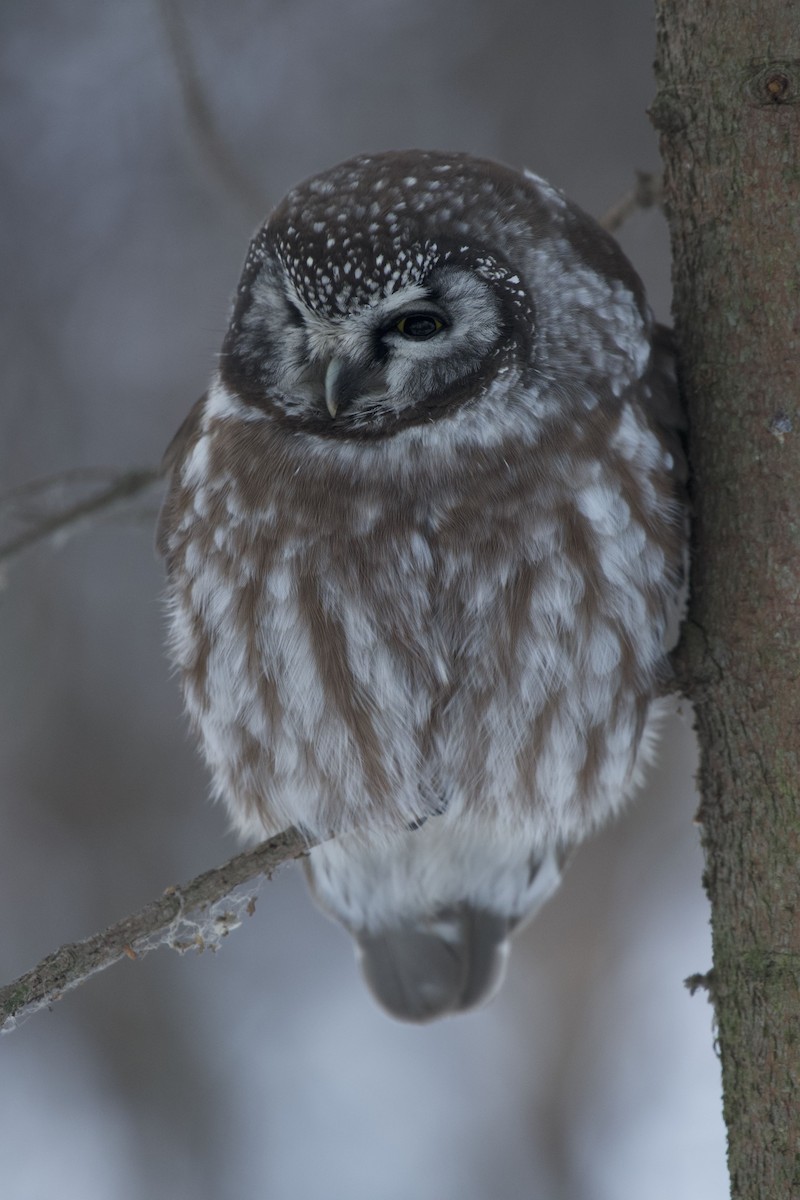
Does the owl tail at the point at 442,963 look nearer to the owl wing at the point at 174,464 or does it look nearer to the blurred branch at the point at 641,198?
the owl wing at the point at 174,464

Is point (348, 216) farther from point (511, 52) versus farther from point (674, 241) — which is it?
point (511, 52)

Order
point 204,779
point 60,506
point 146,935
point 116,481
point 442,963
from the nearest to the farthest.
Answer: point 146,935, point 116,481, point 60,506, point 442,963, point 204,779

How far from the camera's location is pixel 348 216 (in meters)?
2.39

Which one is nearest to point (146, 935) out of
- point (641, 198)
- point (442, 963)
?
point (442, 963)

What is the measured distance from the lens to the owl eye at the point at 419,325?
2.38m

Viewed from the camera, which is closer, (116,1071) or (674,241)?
(674,241)

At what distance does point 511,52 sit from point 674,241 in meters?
3.78

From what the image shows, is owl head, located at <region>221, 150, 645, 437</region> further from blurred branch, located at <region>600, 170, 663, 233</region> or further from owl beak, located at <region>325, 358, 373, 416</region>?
blurred branch, located at <region>600, 170, 663, 233</region>

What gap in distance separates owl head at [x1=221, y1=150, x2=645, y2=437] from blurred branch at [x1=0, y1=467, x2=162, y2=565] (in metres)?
0.64

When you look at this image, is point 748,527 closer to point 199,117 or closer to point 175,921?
point 175,921

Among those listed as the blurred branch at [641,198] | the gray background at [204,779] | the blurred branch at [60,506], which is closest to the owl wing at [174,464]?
the blurred branch at [60,506]

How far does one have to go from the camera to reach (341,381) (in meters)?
2.42

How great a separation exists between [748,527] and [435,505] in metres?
0.62

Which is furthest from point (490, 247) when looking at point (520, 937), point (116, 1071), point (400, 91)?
point (116, 1071)
